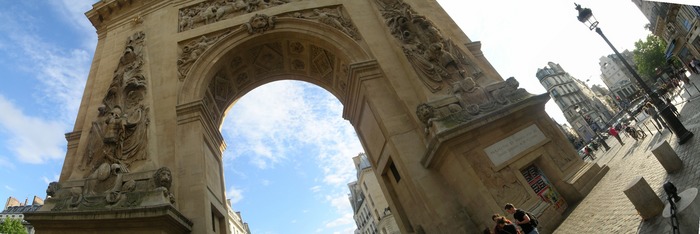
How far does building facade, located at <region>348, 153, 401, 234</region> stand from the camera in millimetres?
42906

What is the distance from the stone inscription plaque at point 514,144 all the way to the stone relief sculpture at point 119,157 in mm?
8162

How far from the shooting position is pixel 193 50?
13.0 metres

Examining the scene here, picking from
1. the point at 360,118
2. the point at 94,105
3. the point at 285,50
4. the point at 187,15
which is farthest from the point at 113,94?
the point at 360,118

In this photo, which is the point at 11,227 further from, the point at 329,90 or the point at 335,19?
the point at 335,19

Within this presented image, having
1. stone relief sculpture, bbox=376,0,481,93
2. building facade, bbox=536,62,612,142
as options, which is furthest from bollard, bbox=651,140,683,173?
building facade, bbox=536,62,612,142

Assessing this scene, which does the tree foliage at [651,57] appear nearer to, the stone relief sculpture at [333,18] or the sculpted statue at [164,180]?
the stone relief sculpture at [333,18]

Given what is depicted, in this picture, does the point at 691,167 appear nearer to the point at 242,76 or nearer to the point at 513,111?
the point at 513,111

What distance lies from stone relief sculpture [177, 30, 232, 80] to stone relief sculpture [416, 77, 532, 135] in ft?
26.6

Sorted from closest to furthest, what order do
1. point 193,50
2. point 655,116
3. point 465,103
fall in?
1. point 465,103
2. point 193,50
3. point 655,116

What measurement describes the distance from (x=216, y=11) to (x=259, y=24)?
2.37m

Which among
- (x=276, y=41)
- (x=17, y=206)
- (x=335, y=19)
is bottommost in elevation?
(x=335, y=19)

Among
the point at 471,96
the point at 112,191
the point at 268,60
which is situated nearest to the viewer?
the point at 112,191

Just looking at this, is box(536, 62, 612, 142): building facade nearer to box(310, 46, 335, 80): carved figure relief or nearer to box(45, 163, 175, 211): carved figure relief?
box(310, 46, 335, 80): carved figure relief

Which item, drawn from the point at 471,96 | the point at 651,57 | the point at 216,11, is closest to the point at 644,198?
the point at 471,96
